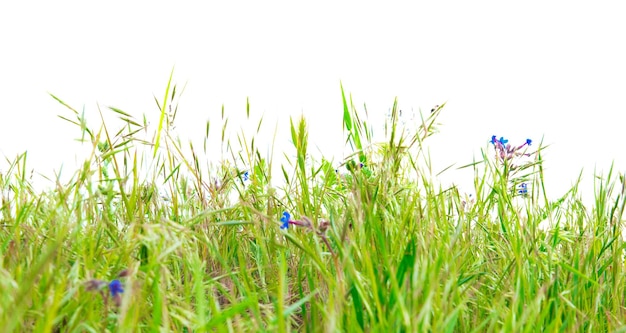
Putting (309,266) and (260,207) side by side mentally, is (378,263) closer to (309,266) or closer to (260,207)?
(309,266)

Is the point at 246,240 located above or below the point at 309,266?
above

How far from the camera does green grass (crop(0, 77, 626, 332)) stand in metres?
1.29

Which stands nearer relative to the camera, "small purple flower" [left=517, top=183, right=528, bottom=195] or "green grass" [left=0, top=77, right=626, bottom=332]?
"green grass" [left=0, top=77, right=626, bottom=332]

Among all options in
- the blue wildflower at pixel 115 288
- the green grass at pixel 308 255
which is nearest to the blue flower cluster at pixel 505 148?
the green grass at pixel 308 255

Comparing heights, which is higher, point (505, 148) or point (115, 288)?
point (505, 148)

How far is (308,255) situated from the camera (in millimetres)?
1784

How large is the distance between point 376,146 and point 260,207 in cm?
47

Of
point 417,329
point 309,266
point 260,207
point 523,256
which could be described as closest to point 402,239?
point 309,266

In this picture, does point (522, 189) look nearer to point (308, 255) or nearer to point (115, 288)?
point (308, 255)

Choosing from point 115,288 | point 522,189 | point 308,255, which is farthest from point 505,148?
point 115,288

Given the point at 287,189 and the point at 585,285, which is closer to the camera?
the point at 585,285

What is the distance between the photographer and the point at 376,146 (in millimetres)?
2395

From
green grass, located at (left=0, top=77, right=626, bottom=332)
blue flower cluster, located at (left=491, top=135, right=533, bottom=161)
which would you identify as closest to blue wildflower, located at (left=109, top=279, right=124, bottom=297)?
green grass, located at (left=0, top=77, right=626, bottom=332)

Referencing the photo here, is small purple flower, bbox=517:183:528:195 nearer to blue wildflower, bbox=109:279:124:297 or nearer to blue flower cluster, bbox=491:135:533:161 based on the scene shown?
blue flower cluster, bbox=491:135:533:161
